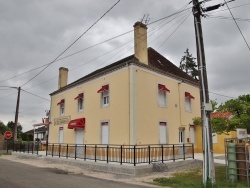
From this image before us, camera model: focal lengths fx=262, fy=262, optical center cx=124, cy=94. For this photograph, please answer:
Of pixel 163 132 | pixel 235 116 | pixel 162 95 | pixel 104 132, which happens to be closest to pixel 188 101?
pixel 162 95

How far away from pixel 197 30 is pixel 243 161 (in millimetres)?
5469

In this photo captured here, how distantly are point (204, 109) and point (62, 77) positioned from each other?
19559 millimetres

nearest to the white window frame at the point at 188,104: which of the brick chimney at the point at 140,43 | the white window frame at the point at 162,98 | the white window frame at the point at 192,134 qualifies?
the white window frame at the point at 192,134

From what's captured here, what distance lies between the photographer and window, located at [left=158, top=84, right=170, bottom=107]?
61.5 feet

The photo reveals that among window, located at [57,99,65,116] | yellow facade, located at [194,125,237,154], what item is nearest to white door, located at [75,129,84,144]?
window, located at [57,99,65,116]

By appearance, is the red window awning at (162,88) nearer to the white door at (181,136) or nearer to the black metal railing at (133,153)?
the white door at (181,136)

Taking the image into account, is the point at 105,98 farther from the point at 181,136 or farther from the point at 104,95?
the point at 181,136

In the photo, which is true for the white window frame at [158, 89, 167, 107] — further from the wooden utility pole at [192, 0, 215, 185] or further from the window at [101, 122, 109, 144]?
the wooden utility pole at [192, 0, 215, 185]

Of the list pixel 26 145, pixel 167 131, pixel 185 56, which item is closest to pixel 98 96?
pixel 167 131

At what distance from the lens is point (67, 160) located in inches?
671

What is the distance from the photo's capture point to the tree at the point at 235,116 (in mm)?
11708

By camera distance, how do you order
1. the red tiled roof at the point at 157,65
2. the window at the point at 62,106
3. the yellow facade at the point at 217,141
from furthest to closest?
the window at the point at 62,106, the yellow facade at the point at 217,141, the red tiled roof at the point at 157,65

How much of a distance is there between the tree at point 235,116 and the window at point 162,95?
6436 mm

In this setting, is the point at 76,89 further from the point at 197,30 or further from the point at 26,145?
the point at 197,30
